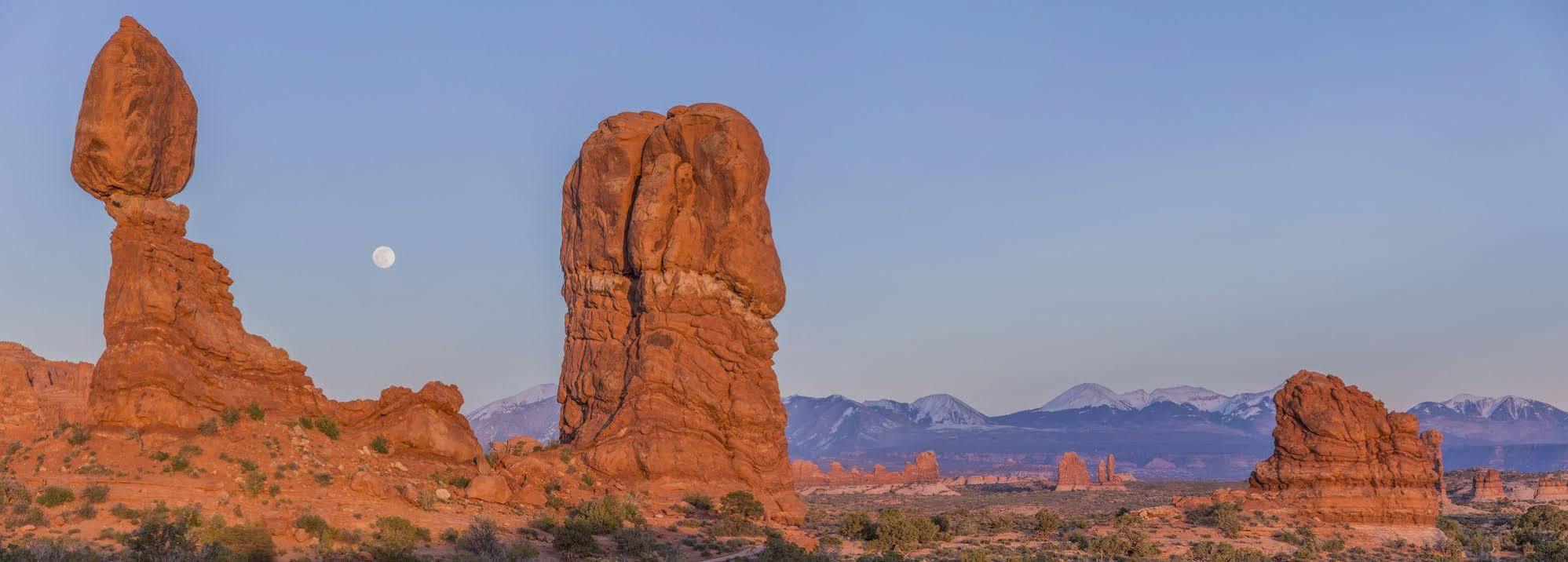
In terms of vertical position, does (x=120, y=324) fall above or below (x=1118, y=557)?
above

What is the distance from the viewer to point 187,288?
1085 inches

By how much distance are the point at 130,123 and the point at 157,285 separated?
398 centimetres

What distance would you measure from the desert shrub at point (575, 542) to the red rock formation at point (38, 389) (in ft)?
54.3

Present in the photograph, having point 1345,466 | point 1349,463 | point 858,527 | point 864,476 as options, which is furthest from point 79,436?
point 864,476

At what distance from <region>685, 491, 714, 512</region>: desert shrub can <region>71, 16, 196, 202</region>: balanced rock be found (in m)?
16.4

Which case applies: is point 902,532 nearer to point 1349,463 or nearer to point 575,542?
point 575,542

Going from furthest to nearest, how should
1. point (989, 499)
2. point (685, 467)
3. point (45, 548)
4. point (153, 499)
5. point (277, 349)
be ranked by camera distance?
point (989, 499)
point (685, 467)
point (277, 349)
point (153, 499)
point (45, 548)

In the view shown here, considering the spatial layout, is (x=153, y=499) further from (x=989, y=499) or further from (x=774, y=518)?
(x=989, y=499)

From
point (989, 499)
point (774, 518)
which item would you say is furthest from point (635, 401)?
point (989, 499)

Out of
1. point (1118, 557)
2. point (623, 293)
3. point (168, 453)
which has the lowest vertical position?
point (1118, 557)

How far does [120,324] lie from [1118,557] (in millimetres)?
25643

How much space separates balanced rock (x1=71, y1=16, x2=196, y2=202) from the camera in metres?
26.3

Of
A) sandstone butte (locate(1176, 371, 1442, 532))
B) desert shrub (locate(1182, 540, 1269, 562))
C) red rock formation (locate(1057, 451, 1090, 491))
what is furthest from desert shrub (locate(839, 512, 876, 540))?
red rock formation (locate(1057, 451, 1090, 491))

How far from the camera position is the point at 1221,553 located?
98.4ft
